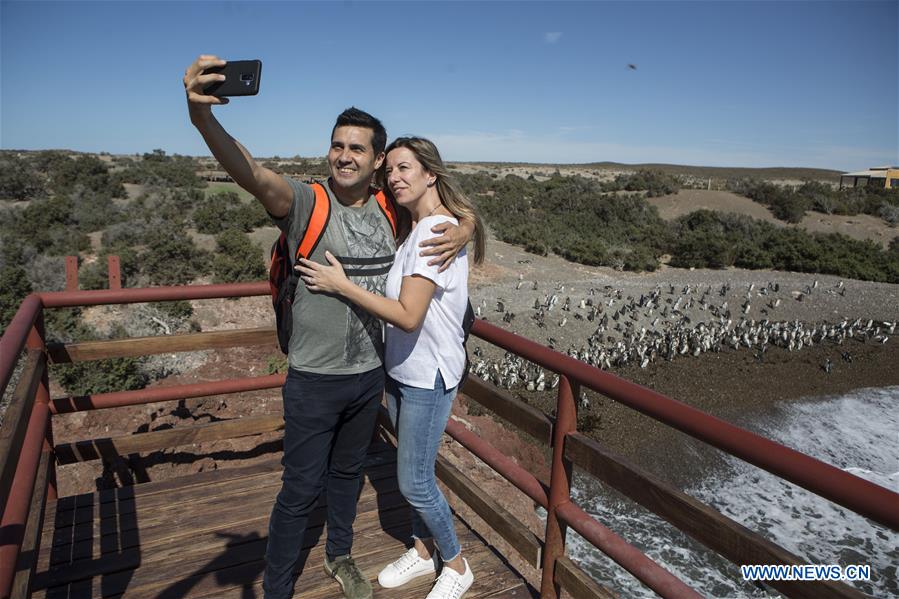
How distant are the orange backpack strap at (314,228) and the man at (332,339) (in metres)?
0.02

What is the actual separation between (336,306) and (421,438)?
578 millimetres

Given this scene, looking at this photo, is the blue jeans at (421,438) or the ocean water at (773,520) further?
the ocean water at (773,520)

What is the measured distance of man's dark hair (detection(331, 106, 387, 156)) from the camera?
7.07 ft

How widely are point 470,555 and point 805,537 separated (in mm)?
5174

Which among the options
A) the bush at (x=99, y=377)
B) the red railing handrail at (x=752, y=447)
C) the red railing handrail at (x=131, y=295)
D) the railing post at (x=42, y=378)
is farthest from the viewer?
the bush at (x=99, y=377)

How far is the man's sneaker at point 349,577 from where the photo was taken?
2639mm

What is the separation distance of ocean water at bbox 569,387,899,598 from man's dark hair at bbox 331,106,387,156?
15.5ft

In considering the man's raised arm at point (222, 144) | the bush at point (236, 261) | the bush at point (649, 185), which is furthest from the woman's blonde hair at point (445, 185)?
the bush at point (649, 185)

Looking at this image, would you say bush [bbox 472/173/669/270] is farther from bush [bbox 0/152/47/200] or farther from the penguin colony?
bush [bbox 0/152/47/200]

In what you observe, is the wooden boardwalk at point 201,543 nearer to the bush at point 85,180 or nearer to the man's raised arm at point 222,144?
the man's raised arm at point 222,144

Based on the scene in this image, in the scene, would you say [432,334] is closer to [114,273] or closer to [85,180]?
[114,273]

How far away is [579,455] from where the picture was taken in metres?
2.27

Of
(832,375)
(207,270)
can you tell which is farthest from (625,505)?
(207,270)

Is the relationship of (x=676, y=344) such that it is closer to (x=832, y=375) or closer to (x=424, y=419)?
(x=832, y=375)
